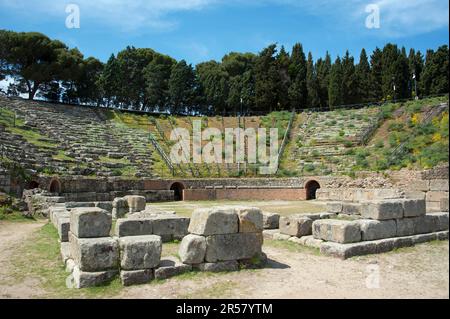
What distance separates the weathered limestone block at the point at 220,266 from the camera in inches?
311

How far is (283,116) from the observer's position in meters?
42.5

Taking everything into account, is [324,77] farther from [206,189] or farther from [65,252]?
[65,252]

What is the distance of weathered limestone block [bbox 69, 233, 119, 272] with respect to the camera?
721cm

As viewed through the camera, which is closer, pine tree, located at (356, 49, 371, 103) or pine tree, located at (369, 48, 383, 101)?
pine tree, located at (369, 48, 383, 101)

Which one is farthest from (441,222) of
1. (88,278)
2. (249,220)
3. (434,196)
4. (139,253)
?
(88,278)

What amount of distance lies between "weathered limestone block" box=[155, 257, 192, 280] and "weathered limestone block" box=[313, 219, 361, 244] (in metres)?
4.13

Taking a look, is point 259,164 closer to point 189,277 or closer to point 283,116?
point 283,116

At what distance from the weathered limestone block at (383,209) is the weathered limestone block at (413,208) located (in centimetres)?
19

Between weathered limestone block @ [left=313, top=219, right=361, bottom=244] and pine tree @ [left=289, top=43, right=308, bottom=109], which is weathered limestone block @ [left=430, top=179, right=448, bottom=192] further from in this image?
pine tree @ [left=289, top=43, right=308, bottom=109]

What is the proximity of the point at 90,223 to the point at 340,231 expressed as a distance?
5959 mm

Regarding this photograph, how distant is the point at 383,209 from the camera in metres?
10.6

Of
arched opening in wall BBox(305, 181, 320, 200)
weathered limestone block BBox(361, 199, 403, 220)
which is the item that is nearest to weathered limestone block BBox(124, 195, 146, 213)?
weathered limestone block BBox(361, 199, 403, 220)

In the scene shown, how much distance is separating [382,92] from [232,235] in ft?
145

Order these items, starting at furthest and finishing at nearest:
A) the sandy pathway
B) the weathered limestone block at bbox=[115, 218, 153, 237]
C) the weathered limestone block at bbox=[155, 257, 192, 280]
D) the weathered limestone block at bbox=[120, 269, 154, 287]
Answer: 1. the weathered limestone block at bbox=[115, 218, 153, 237]
2. the weathered limestone block at bbox=[155, 257, 192, 280]
3. the weathered limestone block at bbox=[120, 269, 154, 287]
4. the sandy pathway
